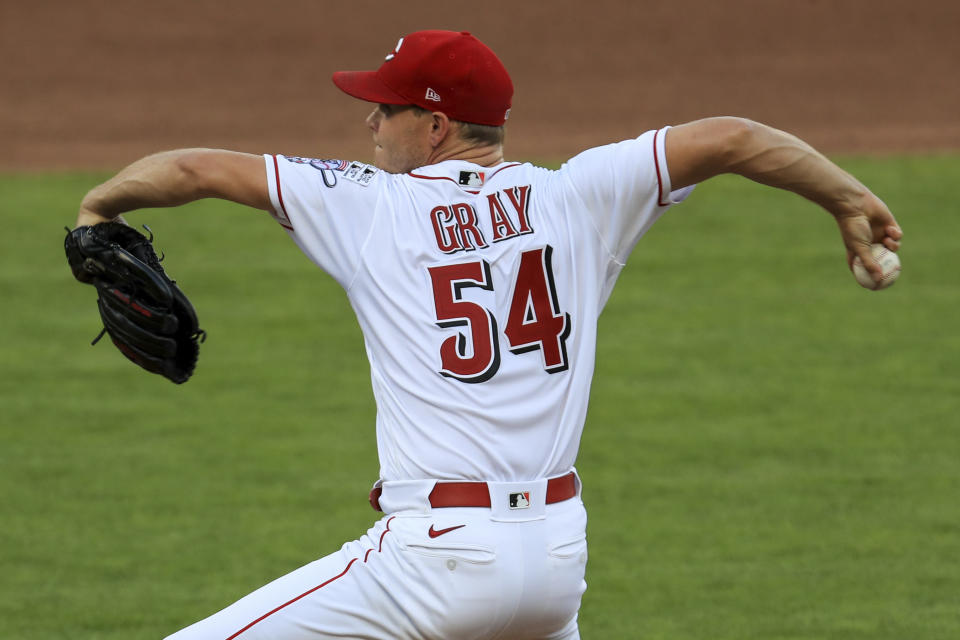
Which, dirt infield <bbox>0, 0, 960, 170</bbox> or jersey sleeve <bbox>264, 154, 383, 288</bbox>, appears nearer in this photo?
jersey sleeve <bbox>264, 154, 383, 288</bbox>

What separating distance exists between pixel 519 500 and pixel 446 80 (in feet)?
→ 3.01

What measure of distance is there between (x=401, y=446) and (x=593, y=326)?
→ 0.49 m

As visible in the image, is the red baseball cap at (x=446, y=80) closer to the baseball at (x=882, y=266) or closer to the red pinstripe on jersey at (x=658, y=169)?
the red pinstripe on jersey at (x=658, y=169)

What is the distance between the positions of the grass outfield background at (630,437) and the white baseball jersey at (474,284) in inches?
92.6

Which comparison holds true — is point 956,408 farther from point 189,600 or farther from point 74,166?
point 74,166

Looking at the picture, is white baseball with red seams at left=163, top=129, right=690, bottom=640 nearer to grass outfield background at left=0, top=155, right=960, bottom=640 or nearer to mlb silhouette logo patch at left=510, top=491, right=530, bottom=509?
mlb silhouette logo patch at left=510, top=491, right=530, bottom=509

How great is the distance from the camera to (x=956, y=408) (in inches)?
304

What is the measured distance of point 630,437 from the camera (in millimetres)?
7453

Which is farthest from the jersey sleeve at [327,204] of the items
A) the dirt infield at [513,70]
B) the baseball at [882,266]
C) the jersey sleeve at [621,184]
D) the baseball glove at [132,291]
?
the dirt infield at [513,70]

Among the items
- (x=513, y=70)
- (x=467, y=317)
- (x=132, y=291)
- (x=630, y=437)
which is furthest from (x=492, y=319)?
(x=513, y=70)

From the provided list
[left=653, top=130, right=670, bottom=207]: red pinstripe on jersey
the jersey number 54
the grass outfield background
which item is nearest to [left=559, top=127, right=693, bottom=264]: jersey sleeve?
[left=653, top=130, right=670, bottom=207]: red pinstripe on jersey

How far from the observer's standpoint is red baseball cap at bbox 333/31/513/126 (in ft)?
10.2

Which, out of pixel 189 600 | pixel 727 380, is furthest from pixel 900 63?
pixel 189 600

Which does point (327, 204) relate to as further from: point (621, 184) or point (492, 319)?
point (621, 184)
